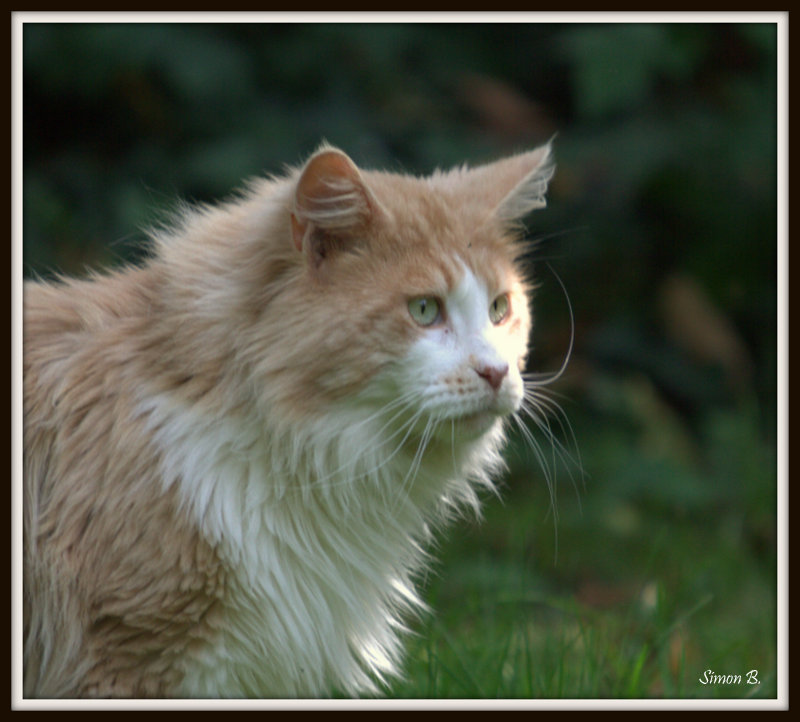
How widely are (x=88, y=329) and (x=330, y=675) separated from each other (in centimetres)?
117

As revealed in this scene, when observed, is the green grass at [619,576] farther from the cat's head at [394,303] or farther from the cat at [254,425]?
the cat's head at [394,303]

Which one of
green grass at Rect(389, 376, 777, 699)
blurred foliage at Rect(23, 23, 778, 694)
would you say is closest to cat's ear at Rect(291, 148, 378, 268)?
green grass at Rect(389, 376, 777, 699)

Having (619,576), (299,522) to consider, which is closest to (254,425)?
A: (299,522)

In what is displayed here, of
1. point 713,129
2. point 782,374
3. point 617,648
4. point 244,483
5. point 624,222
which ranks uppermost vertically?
point 713,129

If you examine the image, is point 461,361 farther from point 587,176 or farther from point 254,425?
point 587,176

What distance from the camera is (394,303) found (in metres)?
2.45

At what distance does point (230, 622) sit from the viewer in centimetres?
245

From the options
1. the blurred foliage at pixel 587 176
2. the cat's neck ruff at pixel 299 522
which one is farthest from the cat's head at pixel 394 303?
the blurred foliage at pixel 587 176

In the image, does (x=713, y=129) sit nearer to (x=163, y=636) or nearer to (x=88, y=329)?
(x=88, y=329)

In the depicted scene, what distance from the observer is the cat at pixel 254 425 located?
2.40 m

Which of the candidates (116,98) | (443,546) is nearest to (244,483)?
(443,546)

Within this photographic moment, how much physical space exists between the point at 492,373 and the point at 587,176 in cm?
305

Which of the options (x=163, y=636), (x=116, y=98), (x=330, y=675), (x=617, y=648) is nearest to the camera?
(x=163, y=636)

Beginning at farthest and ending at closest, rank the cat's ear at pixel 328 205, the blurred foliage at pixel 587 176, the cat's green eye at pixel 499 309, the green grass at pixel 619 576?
1. the blurred foliage at pixel 587 176
2. the green grass at pixel 619 576
3. the cat's green eye at pixel 499 309
4. the cat's ear at pixel 328 205
